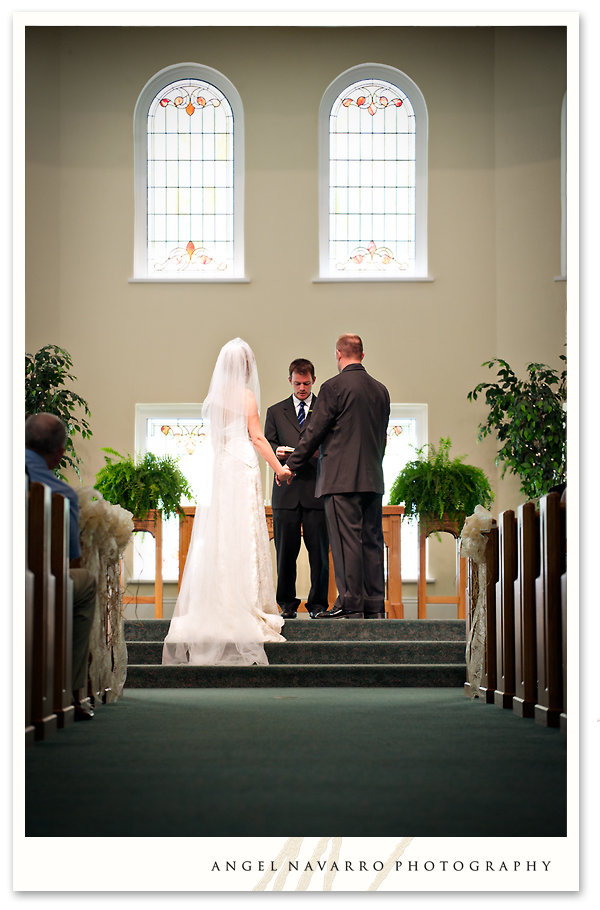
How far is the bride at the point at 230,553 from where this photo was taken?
439 cm

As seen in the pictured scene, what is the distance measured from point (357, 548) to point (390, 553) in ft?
5.63

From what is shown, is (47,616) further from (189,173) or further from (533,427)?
(189,173)

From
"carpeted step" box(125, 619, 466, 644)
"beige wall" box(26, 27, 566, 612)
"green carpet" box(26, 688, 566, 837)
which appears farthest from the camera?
"beige wall" box(26, 27, 566, 612)

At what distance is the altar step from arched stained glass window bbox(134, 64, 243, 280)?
4.46 metres

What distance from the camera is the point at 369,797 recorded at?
6.76ft

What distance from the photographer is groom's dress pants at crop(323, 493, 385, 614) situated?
16.2ft

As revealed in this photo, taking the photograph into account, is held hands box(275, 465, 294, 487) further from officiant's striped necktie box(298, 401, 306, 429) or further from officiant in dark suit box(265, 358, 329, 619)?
officiant's striped necktie box(298, 401, 306, 429)

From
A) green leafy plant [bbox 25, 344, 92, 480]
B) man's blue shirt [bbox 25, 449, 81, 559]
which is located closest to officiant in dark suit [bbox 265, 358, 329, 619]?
green leafy plant [bbox 25, 344, 92, 480]

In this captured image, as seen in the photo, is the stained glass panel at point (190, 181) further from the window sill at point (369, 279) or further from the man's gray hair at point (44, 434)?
the man's gray hair at point (44, 434)

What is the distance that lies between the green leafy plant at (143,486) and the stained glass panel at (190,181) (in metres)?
2.55
